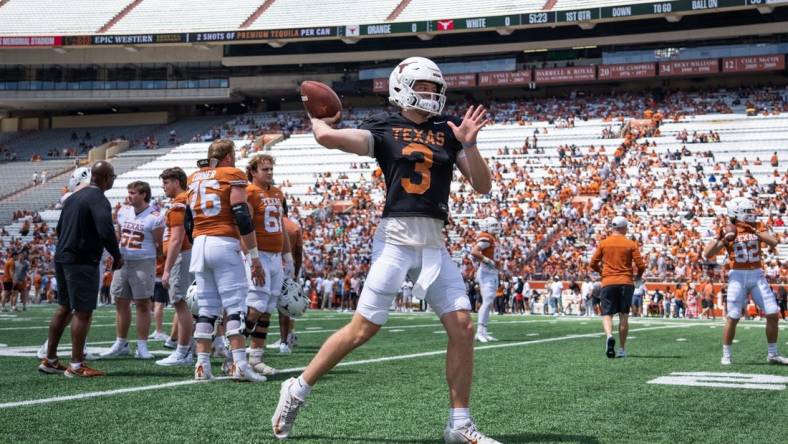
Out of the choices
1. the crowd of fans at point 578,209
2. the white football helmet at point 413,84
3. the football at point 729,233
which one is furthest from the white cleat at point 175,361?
the crowd of fans at point 578,209

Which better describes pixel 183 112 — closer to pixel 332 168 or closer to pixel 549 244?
pixel 332 168

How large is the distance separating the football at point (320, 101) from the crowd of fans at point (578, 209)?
68.8 feet

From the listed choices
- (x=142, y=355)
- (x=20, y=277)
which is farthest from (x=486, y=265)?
(x=20, y=277)

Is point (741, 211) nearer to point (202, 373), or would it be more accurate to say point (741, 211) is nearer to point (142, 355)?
point (202, 373)

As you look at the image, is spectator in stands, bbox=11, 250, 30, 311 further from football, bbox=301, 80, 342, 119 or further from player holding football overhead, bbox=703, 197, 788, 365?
football, bbox=301, 80, 342, 119

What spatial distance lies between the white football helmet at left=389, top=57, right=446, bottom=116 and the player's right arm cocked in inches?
10.1

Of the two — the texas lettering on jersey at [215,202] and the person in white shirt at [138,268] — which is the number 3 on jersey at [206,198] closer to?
the texas lettering on jersey at [215,202]

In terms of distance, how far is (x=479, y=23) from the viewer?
43.5 m

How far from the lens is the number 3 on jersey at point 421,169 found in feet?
15.2

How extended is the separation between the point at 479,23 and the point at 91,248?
38154 mm

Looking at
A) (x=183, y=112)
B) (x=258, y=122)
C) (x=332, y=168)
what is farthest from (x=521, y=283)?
(x=183, y=112)

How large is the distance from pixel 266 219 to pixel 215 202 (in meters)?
1.26

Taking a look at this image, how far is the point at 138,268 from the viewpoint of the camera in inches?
356

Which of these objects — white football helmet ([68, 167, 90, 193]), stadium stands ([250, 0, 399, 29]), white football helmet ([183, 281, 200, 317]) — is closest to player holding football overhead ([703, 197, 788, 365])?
white football helmet ([183, 281, 200, 317])
